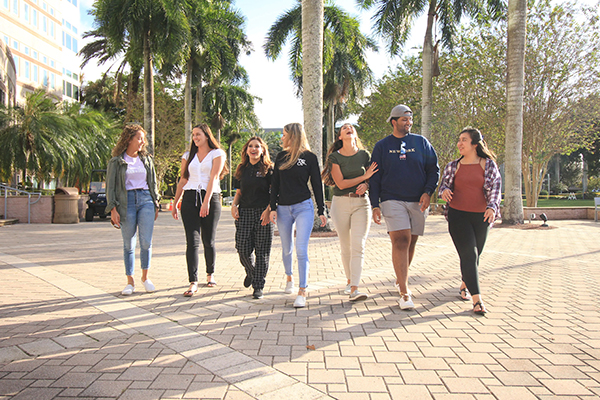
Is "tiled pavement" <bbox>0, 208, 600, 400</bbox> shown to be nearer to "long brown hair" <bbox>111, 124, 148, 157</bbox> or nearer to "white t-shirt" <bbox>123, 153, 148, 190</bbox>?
"white t-shirt" <bbox>123, 153, 148, 190</bbox>

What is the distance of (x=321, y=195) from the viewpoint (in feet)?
16.4

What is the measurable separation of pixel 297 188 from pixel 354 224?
2.46 feet

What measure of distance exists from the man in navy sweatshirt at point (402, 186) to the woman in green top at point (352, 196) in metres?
0.14

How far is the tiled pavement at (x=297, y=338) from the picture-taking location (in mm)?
2771

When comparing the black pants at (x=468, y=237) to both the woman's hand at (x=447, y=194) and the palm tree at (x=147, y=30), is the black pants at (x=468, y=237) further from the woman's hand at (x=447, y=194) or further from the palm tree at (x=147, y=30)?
the palm tree at (x=147, y=30)

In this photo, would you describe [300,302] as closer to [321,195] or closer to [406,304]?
[406,304]

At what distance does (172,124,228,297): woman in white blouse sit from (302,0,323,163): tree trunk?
6.99 meters

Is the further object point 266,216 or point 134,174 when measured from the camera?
point 134,174

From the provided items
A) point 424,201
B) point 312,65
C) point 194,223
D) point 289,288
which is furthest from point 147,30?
point 424,201

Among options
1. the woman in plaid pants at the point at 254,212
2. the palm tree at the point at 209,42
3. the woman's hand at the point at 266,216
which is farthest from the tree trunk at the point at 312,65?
the palm tree at the point at 209,42

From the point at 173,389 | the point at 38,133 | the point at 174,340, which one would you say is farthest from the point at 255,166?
the point at 38,133

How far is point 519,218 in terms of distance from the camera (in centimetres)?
1493

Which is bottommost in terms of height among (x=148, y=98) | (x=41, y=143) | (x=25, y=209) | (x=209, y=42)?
(x=25, y=209)

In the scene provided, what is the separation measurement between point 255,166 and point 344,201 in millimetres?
1121
